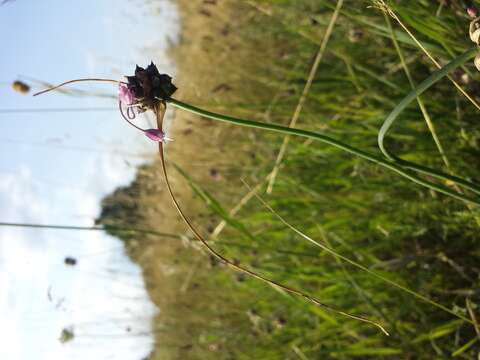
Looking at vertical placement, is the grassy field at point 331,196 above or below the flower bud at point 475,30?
below

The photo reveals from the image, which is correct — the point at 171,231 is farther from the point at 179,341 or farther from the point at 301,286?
the point at 301,286

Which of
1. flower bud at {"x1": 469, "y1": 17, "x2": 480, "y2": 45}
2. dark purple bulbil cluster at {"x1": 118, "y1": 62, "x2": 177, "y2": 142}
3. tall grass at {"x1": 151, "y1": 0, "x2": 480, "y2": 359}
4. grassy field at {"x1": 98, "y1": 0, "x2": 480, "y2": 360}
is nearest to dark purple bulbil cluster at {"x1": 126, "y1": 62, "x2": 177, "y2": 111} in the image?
dark purple bulbil cluster at {"x1": 118, "y1": 62, "x2": 177, "y2": 142}

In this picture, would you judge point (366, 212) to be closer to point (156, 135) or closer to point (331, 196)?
point (331, 196)

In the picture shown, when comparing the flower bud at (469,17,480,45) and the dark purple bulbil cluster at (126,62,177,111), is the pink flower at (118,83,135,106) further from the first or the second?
the flower bud at (469,17,480,45)

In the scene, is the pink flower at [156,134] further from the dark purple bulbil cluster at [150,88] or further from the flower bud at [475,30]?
the flower bud at [475,30]

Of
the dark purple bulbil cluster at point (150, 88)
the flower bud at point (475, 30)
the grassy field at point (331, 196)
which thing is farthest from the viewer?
the grassy field at point (331, 196)

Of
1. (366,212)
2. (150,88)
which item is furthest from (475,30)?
(366,212)

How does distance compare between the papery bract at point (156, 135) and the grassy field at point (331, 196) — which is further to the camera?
the grassy field at point (331, 196)

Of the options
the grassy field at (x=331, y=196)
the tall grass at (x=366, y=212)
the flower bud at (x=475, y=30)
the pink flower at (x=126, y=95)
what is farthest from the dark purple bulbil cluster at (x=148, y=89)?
the tall grass at (x=366, y=212)
